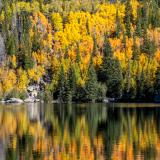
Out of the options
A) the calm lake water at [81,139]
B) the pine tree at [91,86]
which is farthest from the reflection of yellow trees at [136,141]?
the pine tree at [91,86]

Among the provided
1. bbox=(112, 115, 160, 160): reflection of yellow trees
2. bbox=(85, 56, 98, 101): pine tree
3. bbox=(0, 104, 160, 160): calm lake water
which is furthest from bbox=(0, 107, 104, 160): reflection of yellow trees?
bbox=(85, 56, 98, 101): pine tree

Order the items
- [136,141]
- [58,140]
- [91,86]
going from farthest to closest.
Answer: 1. [91,86]
2. [58,140]
3. [136,141]

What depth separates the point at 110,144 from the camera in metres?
63.7

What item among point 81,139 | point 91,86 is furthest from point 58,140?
point 91,86

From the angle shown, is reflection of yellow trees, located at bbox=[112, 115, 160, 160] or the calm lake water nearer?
reflection of yellow trees, located at bbox=[112, 115, 160, 160]

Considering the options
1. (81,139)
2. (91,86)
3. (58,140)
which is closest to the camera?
(58,140)

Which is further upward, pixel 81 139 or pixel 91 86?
pixel 91 86

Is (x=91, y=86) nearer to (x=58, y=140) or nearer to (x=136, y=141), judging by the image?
(x=58, y=140)

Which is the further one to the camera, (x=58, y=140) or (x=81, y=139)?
(x=81, y=139)

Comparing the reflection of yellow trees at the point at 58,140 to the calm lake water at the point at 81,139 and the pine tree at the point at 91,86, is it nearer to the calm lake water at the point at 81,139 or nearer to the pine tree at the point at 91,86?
the calm lake water at the point at 81,139

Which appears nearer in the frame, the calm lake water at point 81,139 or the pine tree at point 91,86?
the calm lake water at point 81,139

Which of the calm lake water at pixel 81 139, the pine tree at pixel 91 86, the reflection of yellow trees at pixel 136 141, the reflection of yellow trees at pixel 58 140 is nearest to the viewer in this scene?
the reflection of yellow trees at pixel 136 141

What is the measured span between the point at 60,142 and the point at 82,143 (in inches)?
109

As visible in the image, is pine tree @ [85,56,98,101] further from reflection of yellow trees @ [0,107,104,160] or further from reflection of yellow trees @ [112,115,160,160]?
reflection of yellow trees @ [112,115,160,160]
